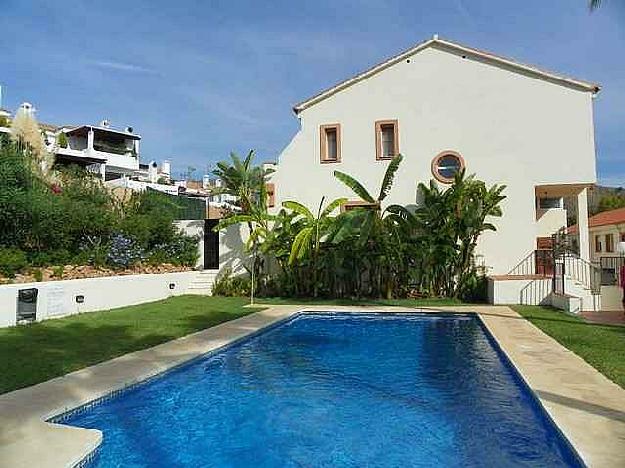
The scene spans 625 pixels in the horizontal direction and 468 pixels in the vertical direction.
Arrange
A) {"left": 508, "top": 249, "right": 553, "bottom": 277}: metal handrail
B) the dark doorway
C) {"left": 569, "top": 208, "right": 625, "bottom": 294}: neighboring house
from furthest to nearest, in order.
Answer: {"left": 569, "top": 208, "right": 625, "bottom": 294}: neighboring house < the dark doorway < {"left": 508, "top": 249, "right": 553, "bottom": 277}: metal handrail

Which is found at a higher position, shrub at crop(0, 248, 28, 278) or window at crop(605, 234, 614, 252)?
window at crop(605, 234, 614, 252)

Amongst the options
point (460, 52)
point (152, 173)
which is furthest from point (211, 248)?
point (152, 173)

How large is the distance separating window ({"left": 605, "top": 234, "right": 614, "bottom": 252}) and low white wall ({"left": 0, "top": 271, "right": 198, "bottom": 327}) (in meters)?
32.1

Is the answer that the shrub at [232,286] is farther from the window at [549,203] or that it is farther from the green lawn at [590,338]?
the window at [549,203]

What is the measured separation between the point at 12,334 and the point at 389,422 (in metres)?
9.57

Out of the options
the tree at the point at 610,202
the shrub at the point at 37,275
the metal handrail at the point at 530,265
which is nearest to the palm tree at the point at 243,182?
the shrub at the point at 37,275

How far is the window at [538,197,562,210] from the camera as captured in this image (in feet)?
84.1

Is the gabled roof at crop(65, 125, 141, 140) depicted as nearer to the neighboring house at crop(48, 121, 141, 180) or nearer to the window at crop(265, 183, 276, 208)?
the neighboring house at crop(48, 121, 141, 180)

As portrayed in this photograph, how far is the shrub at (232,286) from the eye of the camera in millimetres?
22266

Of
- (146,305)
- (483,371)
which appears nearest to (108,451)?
(483,371)

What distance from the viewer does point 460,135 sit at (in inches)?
858

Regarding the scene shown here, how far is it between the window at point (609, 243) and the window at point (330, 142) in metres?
25.1

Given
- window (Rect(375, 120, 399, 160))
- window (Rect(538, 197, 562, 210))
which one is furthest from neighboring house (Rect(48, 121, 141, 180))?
window (Rect(538, 197, 562, 210))

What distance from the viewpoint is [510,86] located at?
21.6 meters
